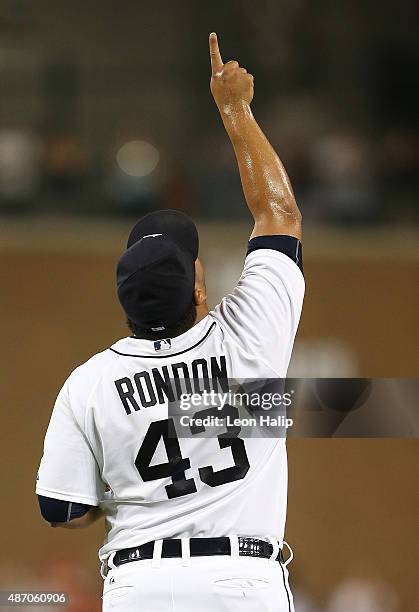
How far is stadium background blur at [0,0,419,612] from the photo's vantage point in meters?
3.14

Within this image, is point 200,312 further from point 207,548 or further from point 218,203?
point 218,203

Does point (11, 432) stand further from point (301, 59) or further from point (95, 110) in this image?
point (301, 59)

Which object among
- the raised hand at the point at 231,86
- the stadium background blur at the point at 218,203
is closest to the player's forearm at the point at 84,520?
the raised hand at the point at 231,86

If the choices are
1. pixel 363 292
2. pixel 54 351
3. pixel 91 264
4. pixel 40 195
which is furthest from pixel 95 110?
pixel 363 292

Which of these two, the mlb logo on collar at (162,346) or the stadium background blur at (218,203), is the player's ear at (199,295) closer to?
the mlb logo on collar at (162,346)

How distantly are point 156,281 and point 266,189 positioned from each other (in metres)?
0.16

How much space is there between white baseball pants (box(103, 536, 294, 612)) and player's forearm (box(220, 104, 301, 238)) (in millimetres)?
328

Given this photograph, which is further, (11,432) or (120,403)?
(11,432)

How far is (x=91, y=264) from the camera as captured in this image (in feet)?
10.7

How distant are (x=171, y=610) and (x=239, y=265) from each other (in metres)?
2.47

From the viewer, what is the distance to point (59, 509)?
0.85 meters

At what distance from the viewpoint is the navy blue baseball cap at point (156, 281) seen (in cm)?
84

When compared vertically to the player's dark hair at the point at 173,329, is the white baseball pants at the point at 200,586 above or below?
below

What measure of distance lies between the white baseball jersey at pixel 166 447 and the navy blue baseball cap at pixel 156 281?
0.09ft
